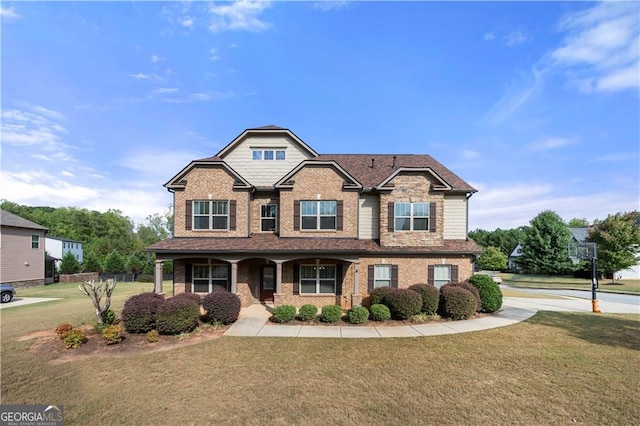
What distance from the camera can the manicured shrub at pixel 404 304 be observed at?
42.4 feet

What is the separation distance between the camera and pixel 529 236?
1661 inches

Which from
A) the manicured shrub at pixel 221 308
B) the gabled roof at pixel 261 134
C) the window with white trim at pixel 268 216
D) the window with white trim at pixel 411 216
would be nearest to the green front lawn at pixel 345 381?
the manicured shrub at pixel 221 308

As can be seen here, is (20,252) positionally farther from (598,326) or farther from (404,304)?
(598,326)

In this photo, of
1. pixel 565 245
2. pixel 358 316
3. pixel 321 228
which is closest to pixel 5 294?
pixel 321 228

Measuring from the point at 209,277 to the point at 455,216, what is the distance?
14141 millimetres

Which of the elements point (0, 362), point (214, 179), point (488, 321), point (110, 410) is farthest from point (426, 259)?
point (0, 362)

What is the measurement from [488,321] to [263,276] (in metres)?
11.3

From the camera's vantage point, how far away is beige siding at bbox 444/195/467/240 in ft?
56.2

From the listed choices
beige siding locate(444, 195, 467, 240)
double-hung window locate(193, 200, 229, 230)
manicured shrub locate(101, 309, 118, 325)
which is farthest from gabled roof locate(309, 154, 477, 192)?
manicured shrub locate(101, 309, 118, 325)

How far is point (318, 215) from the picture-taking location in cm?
1619

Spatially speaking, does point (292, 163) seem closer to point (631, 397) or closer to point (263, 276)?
point (263, 276)

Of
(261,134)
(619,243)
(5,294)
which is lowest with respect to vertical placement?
(5,294)

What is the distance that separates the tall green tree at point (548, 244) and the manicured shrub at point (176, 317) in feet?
151

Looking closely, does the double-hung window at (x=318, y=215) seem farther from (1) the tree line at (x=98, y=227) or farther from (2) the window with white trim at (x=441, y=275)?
(1) the tree line at (x=98, y=227)
